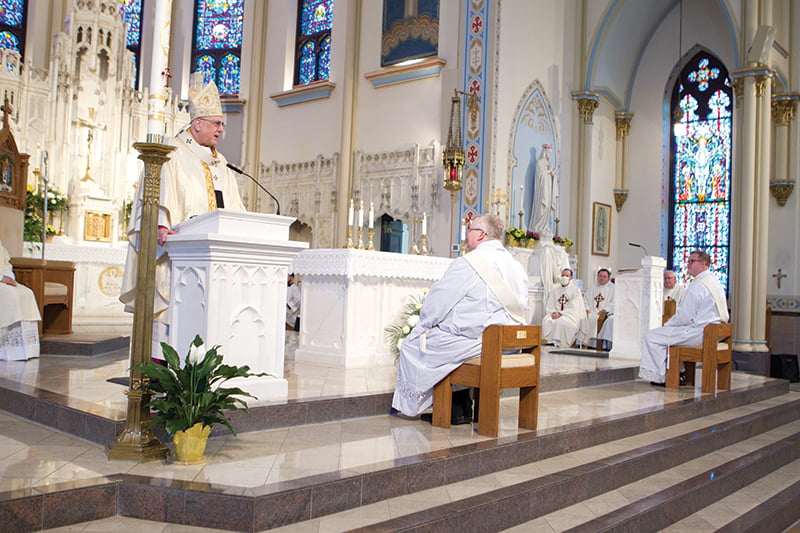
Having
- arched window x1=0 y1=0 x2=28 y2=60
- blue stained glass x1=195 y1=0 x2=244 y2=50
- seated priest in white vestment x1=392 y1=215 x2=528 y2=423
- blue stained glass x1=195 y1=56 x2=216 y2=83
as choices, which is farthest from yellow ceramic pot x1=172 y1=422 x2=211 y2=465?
blue stained glass x1=195 y1=0 x2=244 y2=50

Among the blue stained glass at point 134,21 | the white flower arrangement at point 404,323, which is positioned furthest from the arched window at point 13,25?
the white flower arrangement at point 404,323

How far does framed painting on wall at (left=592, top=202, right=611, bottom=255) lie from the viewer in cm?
1460

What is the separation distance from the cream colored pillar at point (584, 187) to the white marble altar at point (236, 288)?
34.4ft

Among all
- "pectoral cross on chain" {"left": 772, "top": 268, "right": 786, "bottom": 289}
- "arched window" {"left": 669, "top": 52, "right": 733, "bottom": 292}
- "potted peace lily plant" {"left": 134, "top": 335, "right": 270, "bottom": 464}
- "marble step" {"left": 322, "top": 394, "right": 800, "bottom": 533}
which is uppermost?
"arched window" {"left": 669, "top": 52, "right": 733, "bottom": 292}

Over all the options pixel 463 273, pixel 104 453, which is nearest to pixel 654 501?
pixel 463 273

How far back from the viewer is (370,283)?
6.95 meters

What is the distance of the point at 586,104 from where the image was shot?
14039mm

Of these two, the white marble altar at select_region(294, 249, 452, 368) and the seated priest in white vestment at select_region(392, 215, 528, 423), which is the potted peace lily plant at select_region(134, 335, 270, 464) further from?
Result: the white marble altar at select_region(294, 249, 452, 368)

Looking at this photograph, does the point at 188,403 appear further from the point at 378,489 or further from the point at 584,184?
the point at 584,184

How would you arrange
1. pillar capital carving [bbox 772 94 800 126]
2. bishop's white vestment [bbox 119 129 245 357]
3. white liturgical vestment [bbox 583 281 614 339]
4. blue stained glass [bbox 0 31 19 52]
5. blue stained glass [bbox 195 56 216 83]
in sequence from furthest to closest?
blue stained glass [bbox 195 56 216 83], blue stained glass [bbox 0 31 19 52], pillar capital carving [bbox 772 94 800 126], white liturgical vestment [bbox 583 281 614 339], bishop's white vestment [bbox 119 129 245 357]

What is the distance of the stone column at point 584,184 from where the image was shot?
14.1m

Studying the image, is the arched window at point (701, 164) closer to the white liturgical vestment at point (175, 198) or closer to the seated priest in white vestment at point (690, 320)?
the seated priest in white vestment at point (690, 320)

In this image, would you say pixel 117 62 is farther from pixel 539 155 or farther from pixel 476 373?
pixel 476 373

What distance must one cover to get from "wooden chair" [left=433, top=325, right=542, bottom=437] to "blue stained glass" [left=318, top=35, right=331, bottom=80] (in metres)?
11.7
